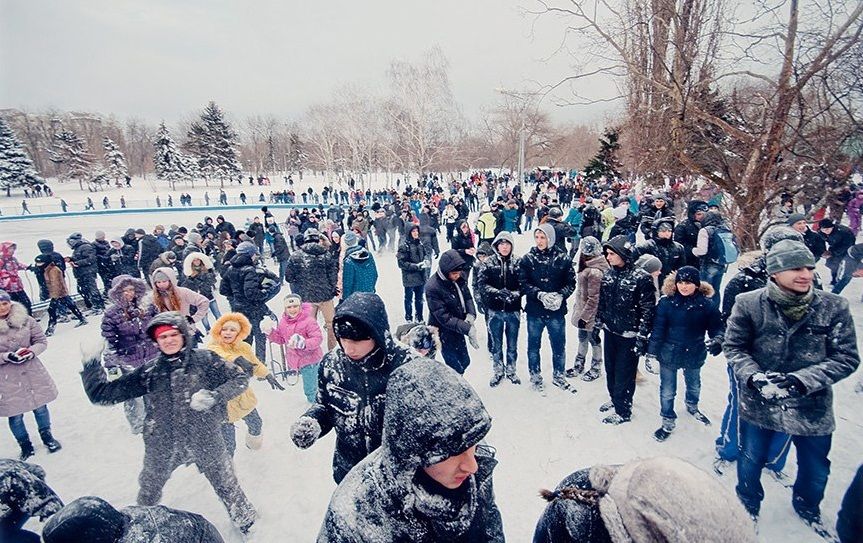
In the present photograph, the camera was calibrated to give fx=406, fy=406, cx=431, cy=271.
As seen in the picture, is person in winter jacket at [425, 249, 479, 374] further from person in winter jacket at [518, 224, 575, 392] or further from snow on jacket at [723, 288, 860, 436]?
snow on jacket at [723, 288, 860, 436]

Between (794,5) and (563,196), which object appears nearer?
(794,5)

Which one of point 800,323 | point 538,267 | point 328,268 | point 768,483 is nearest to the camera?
point 800,323

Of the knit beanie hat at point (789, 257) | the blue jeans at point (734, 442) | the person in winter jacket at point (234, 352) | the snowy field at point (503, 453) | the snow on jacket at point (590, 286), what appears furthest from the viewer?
the snow on jacket at point (590, 286)

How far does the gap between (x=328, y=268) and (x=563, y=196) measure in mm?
20353

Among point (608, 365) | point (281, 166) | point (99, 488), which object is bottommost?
point (99, 488)

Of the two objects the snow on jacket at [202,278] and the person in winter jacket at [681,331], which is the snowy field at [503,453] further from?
the snow on jacket at [202,278]

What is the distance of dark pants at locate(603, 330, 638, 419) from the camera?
4058 millimetres

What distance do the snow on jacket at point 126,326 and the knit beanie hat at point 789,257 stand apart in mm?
5289

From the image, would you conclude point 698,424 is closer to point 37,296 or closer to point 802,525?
point 802,525

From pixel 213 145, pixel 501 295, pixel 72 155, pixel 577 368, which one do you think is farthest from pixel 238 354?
pixel 72 155

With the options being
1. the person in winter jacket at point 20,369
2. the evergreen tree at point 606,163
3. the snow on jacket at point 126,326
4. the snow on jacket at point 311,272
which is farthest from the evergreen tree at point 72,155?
the snow on jacket at point 126,326

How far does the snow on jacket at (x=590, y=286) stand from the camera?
4.66 m

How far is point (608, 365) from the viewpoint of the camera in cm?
432

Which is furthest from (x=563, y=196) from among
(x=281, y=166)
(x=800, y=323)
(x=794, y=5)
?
(x=281, y=166)
